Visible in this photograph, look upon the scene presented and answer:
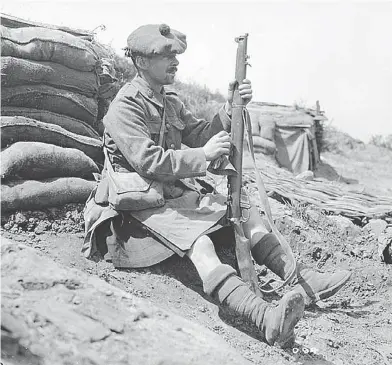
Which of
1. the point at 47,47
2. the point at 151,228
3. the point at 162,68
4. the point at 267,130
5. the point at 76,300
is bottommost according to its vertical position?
the point at 76,300

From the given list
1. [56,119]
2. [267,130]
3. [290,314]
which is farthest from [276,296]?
[267,130]

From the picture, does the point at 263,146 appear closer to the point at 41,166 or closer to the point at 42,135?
the point at 42,135

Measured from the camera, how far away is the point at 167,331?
271 cm

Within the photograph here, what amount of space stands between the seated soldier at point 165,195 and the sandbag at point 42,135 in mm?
572

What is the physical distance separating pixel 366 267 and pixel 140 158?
217cm

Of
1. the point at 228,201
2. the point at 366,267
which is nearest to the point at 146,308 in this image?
the point at 228,201

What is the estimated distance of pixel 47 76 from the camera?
4.62 m

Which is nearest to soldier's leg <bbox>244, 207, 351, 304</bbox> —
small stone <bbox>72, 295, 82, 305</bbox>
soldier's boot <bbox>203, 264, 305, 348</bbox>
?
soldier's boot <bbox>203, 264, 305, 348</bbox>

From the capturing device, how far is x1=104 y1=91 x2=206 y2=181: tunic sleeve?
3.78 m

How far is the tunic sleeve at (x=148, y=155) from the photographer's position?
149 inches

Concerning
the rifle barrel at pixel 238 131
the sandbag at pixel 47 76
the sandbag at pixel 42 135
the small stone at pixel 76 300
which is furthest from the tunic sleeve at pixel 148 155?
the small stone at pixel 76 300

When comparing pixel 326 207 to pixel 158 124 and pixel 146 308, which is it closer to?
pixel 158 124

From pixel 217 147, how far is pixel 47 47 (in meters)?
1.62

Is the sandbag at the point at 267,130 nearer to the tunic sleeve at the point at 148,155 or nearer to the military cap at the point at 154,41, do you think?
the military cap at the point at 154,41
